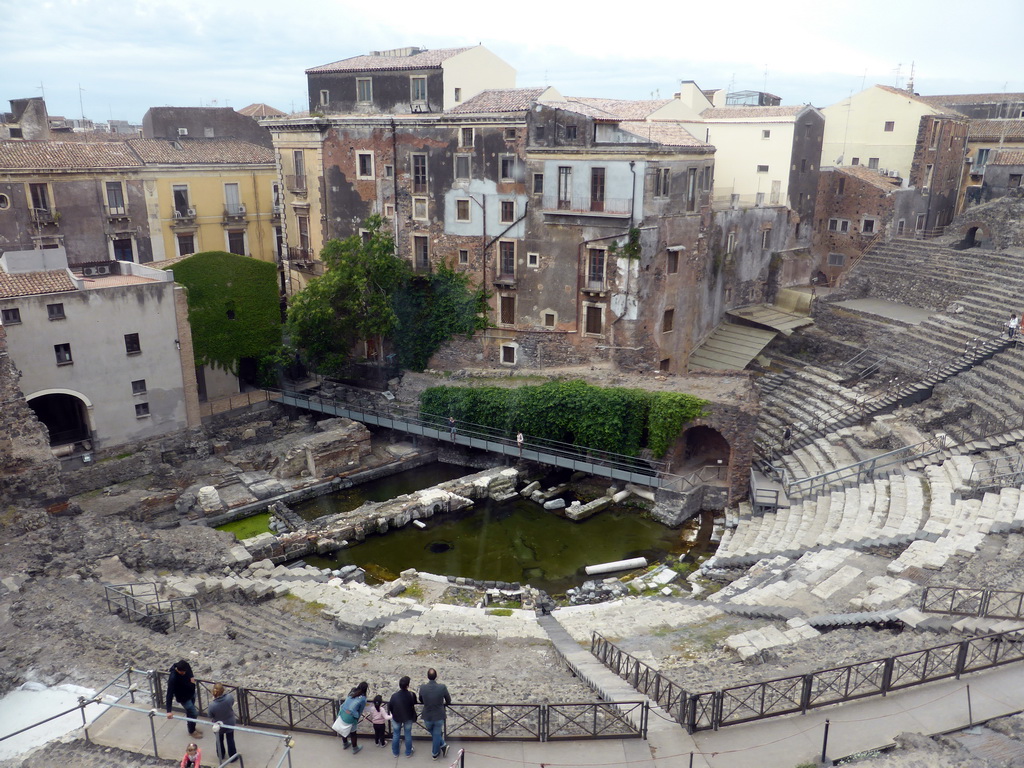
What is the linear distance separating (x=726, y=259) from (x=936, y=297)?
9.27 metres

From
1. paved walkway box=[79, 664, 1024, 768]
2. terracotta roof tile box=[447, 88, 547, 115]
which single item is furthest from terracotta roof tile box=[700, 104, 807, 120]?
paved walkway box=[79, 664, 1024, 768]

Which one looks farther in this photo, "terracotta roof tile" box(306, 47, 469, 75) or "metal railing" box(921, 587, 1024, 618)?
"terracotta roof tile" box(306, 47, 469, 75)

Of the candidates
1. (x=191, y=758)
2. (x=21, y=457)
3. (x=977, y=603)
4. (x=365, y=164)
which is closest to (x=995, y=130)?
(x=365, y=164)

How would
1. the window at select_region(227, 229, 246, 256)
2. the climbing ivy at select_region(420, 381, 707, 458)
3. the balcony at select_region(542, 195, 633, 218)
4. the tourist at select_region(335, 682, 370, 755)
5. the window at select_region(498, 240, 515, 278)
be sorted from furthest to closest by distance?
1. the window at select_region(227, 229, 246, 256)
2. the window at select_region(498, 240, 515, 278)
3. the balcony at select_region(542, 195, 633, 218)
4. the climbing ivy at select_region(420, 381, 707, 458)
5. the tourist at select_region(335, 682, 370, 755)

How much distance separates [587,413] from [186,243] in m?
22.8

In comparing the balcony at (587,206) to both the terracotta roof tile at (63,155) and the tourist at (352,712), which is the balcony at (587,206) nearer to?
the terracotta roof tile at (63,155)

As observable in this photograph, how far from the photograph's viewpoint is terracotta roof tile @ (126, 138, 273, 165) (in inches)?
1464

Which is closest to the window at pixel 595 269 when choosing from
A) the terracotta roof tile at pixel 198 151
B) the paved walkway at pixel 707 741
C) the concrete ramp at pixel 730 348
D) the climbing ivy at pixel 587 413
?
the climbing ivy at pixel 587 413

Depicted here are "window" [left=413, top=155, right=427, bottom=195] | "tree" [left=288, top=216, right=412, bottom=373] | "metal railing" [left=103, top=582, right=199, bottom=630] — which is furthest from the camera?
"window" [left=413, top=155, right=427, bottom=195]

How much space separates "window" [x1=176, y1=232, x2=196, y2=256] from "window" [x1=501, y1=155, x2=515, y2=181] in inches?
671

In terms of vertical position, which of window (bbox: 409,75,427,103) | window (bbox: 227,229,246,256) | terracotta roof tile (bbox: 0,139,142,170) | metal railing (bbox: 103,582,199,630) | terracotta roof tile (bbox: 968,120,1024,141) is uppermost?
window (bbox: 409,75,427,103)

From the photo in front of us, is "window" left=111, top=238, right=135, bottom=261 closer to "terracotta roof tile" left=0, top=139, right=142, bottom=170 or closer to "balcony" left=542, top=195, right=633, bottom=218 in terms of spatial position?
"terracotta roof tile" left=0, top=139, right=142, bottom=170

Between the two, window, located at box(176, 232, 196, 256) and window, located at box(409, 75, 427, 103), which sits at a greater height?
window, located at box(409, 75, 427, 103)

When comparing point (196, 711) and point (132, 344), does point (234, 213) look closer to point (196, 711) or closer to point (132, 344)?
point (132, 344)
